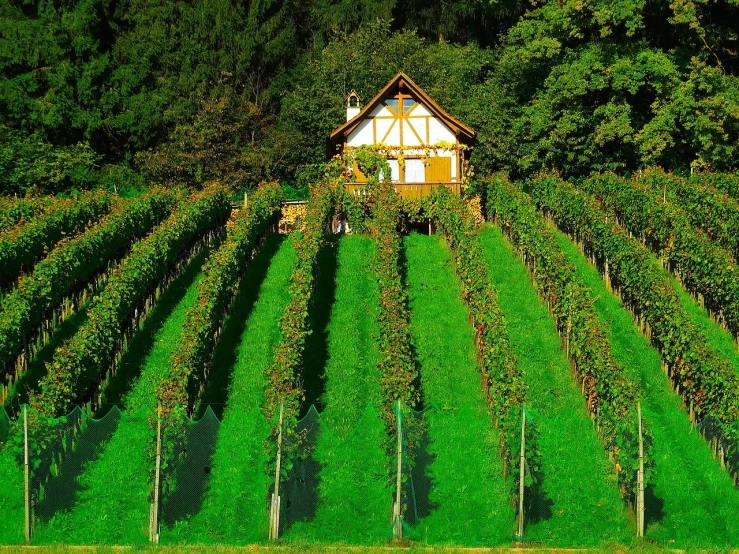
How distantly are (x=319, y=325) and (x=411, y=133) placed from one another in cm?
1681

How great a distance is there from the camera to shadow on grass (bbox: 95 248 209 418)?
27781 mm

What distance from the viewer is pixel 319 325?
106 ft

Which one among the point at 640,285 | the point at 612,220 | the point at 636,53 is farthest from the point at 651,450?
the point at 636,53

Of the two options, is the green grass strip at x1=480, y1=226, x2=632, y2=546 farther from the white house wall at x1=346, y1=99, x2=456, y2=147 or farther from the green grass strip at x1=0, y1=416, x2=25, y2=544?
the white house wall at x1=346, y1=99, x2=456, y2=147

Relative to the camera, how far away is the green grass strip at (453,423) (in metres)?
21.4

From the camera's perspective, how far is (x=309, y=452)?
22.6 m

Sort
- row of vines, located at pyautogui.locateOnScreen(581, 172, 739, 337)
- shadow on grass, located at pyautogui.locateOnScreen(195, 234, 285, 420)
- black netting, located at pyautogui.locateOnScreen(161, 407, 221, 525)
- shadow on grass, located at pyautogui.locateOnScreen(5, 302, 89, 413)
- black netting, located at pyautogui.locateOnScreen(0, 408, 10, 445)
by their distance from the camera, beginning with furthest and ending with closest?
row of vines, located at pyautogui.locateOnScreen(581, 172, 739, 337)
shadow on grass, located at pyautogui.locateOnScreen(195, 234, 285, 420)
shadow on grass, located at pyautogui.locateOnScreen(5, 302, 89, 413)
black netting, located at pyautogui.locateOnScreen(0, 408, 10, 445)
black netting, located at pyautogui.locateOnScreen(161, 407, 221, 525)

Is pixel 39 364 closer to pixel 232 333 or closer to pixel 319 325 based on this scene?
pixel 232 333

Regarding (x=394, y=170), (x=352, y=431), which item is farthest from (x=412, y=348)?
(x=394, y=170)

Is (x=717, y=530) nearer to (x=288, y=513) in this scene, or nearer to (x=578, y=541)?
(x=578, y=541)

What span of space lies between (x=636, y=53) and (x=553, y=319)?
22063mm

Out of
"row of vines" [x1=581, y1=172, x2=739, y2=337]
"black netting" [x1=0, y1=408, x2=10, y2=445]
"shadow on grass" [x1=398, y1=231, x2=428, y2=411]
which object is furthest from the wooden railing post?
"row of vines" [x1=581, y1=172, x2=739, y2=337]

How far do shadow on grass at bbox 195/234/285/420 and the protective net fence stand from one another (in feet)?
11.9

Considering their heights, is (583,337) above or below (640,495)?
above
